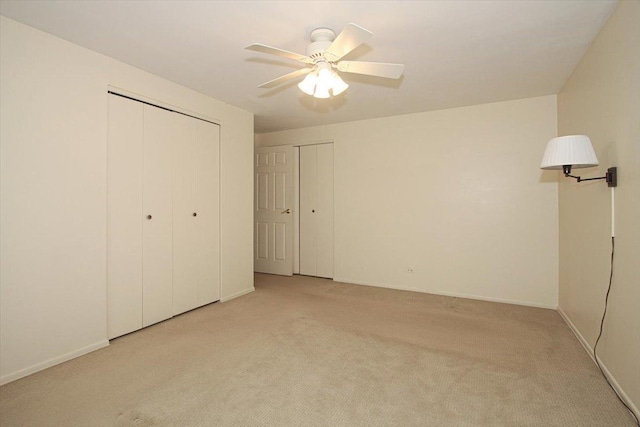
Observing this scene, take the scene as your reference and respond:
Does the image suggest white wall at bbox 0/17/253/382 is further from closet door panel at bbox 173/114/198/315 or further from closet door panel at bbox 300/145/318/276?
closet door panel at bbox 300/145/318/276

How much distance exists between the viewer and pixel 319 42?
6.68 ft

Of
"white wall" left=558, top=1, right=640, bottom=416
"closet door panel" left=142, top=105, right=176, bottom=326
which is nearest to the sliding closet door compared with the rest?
"closet door panel" left=142, top=105, right=176, bottom=326

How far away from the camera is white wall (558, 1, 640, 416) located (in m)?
1.75

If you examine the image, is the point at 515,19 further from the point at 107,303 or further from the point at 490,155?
the point at 107,303

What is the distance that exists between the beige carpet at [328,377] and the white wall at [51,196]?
10.2 inches

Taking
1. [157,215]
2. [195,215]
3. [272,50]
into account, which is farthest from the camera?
[195,215]

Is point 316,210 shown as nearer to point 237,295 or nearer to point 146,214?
point 237,295

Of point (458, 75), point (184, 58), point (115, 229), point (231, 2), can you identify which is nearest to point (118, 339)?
point (115, 229)

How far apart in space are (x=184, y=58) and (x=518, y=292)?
4198mm

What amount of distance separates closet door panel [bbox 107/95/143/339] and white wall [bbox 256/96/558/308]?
269cm

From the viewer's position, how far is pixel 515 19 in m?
2.08

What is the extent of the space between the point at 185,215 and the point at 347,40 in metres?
2.41

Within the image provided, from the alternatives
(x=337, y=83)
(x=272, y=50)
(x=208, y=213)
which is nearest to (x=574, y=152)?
(x=337, y=83)

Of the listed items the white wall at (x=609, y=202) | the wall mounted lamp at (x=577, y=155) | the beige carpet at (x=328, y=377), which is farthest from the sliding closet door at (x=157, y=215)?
the white wall at (x=609, y=202)
